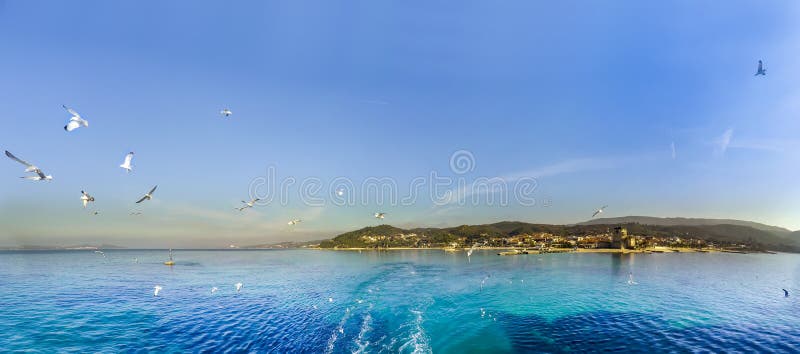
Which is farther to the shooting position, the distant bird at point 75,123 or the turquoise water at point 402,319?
the turquoise water at point 402,319

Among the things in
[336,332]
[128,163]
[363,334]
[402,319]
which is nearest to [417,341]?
[363,334]

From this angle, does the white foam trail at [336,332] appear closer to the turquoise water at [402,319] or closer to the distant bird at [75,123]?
the turquoise water at [402,319]

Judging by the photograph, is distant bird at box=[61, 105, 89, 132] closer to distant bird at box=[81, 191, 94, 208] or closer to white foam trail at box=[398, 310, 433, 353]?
distant bird at box=[81, 191, 94, 208]

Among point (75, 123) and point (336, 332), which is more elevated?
point (75, 123)

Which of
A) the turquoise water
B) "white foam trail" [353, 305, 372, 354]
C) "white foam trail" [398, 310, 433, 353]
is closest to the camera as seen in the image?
"white foam trail" [353, 305, 372, 354]

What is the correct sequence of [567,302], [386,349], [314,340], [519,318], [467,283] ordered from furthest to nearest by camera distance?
[467,283], [567,302], [519,318], [314,340], [386,349]

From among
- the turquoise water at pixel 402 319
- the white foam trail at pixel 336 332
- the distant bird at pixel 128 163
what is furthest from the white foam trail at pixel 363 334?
the distant bird at pixel 128 163

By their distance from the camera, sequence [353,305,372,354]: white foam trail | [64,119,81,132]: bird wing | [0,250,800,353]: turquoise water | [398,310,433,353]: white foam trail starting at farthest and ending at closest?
[0,250,800,353]: turquoise water, [398,310,433,353]: white foam trail, [353,305,372,354]: white foam trail, [64,119,81,132]: bird wing

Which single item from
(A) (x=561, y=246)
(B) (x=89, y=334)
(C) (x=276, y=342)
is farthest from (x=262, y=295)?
(A) (x=561, y=246)

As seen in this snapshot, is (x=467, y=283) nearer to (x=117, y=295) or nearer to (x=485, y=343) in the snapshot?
(x=485, y=343)

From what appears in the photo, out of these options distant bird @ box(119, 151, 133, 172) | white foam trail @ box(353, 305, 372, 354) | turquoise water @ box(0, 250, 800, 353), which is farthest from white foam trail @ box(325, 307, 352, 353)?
distant bird @ box(119, 151, 133, 172)

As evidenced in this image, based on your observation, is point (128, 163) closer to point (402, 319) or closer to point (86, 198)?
point (86, 198)
